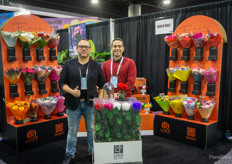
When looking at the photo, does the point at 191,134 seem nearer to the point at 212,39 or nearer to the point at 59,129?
the point at 212,39

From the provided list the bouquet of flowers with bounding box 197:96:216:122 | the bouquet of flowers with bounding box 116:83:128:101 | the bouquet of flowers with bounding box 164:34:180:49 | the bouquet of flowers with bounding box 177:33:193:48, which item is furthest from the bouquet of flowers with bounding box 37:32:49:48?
the bouquet of flowers with bounding box 197:96:216:122

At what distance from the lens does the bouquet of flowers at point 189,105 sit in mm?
3211

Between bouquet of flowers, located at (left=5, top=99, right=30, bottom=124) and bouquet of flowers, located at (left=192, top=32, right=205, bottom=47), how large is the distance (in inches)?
112

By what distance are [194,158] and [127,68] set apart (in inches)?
61.8

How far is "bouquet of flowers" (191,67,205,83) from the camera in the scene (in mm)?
3191

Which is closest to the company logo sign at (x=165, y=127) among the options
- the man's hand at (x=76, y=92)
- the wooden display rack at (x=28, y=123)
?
the wooden display rack at (x=28, y=123)

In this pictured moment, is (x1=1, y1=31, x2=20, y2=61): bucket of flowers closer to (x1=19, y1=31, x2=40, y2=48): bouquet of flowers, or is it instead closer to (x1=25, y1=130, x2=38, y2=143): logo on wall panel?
(x1=19, y1=31, x2=40, y2=48): bouquet of flowers

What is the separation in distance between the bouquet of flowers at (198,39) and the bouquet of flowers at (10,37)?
275 centimetres

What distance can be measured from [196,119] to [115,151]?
1986 millimetres

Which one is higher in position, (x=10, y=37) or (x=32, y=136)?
(x=10, y=37)

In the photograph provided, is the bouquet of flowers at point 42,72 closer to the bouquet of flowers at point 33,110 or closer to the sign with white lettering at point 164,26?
the bouquet of flowers at point 33,110

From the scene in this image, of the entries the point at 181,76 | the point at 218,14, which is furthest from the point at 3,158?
the point at 218,14

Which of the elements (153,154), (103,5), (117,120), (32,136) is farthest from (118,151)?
(103,5)

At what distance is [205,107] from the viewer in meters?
3.06
